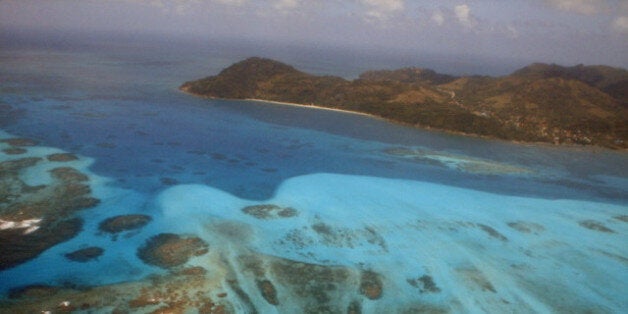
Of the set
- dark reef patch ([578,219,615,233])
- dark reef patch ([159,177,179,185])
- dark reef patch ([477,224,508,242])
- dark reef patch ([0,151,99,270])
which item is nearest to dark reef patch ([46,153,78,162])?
dark reef patch ([0,151,99,270])

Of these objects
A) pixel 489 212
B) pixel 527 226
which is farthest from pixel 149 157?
pixel 527 226

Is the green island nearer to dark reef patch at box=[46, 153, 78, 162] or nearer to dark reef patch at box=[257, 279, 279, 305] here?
dark reef patch at box=[46, 153, 78, 162]

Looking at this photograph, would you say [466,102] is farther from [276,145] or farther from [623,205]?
[276,145]

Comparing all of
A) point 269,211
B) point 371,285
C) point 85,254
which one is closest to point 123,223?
point 85,254

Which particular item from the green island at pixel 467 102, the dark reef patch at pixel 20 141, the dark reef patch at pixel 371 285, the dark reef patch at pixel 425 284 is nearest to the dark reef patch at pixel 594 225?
the dark reef patch at pixel 425 284

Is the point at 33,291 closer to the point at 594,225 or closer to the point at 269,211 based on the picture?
the point at 269,211

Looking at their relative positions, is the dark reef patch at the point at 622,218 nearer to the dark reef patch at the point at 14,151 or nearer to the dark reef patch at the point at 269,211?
the dark reef patch at the point at 269,211

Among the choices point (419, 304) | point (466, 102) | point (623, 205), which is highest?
point (466, 102)
